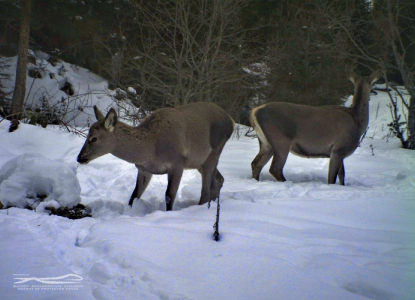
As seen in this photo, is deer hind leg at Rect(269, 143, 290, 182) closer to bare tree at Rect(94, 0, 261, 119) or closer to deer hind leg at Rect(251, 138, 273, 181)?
deer hind leg at Rect(251, 138, 273, 181)

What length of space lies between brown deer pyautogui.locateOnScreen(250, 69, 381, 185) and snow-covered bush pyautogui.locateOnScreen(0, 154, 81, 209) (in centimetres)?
370

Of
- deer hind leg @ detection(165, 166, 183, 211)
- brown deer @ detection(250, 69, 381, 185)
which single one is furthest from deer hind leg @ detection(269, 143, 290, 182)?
deer hind leg @ detection(165, 166, 183, 211)

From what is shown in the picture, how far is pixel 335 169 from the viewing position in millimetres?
6992

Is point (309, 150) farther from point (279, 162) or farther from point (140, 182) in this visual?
point (140, 182)

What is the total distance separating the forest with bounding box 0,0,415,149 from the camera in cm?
1253

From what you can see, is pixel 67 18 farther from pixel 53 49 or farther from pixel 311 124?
pixel 311 124

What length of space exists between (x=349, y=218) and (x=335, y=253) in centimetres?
108

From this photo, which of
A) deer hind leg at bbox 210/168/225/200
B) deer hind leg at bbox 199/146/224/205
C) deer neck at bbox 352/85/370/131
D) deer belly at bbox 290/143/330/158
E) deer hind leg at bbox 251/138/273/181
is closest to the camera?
deer hind leg at bbox 199/146/224/205

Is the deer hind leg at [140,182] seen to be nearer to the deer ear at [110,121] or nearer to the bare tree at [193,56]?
the deer ear at [110,121]

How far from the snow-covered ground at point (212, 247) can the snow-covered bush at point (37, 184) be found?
0.04 ft

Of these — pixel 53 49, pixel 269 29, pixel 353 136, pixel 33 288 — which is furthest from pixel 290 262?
pixel 53 49

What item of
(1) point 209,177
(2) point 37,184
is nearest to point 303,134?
(1) point 209,177

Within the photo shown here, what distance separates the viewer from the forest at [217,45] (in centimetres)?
1253

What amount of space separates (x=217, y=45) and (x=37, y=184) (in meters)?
9.04
